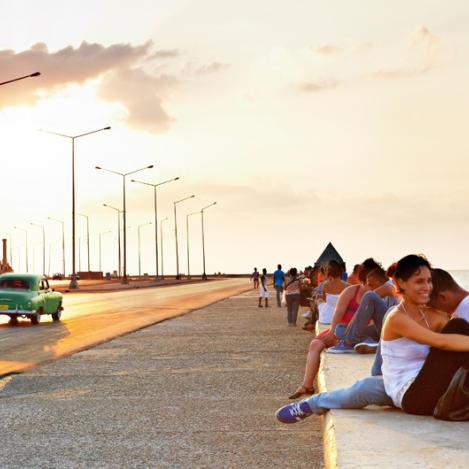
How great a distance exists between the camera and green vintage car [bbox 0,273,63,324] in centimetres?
2742

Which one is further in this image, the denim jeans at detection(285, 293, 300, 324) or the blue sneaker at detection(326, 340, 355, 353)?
the denim jeans at detection(285, 293, 300, 324)

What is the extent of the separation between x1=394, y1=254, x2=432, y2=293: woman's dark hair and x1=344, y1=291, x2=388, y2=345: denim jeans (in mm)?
4520

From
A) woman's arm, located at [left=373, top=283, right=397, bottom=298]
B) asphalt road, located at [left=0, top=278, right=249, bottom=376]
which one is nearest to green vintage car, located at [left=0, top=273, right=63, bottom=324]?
asphalt road, located at [left=0, top=278, right=249, bottom=376]

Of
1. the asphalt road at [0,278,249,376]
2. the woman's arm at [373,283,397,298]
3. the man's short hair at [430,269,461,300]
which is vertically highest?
the man's short hair at [430,269,461,300]

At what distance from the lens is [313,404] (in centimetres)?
768

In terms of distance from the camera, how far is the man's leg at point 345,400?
761cm

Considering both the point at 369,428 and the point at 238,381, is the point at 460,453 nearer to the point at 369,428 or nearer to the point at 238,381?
the point at 369,428

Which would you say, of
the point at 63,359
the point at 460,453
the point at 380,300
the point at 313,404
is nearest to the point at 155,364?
the point at 63,359

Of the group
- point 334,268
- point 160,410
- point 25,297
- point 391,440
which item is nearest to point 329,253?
point 25,297

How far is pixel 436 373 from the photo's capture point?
278 inches

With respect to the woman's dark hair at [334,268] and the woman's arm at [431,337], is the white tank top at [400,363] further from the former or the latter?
the woman's dark hair at [334,268]

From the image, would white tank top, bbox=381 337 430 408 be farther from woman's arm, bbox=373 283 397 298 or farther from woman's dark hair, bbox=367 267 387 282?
woman's arm, bbox=373 283 397 298

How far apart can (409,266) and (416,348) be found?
0.65 meters

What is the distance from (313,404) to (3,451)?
2748 mm
